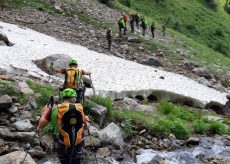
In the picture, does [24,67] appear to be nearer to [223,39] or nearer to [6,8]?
[6,8]

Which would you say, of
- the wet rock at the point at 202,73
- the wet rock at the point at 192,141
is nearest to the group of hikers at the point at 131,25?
the wet rock at the point at 202,73

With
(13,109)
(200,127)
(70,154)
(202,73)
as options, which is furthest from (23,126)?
(202,73)

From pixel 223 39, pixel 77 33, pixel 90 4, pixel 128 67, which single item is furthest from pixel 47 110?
pixel 223 39

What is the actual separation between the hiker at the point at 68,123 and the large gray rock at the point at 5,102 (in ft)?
15.3

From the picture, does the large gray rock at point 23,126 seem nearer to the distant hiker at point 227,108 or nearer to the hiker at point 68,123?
the hiker at point 68,123

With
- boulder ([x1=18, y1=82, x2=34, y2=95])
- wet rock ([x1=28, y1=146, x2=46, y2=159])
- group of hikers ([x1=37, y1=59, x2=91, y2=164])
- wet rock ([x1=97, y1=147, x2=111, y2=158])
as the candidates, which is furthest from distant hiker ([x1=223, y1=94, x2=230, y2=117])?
group of hikers ([x1=37, y1=59, x2=91, y2=164])

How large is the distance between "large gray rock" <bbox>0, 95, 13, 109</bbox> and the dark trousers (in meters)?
4.72

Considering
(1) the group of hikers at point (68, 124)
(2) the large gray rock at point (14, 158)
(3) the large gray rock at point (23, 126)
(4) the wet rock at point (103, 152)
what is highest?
(1) the group of hikers at point (68, 124)

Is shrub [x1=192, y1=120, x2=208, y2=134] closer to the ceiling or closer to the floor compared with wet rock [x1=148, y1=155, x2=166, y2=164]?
closer to the floor

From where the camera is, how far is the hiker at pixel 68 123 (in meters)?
8.55

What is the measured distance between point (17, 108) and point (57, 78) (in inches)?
246

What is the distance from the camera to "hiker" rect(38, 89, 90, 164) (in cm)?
855

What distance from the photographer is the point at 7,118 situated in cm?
1287

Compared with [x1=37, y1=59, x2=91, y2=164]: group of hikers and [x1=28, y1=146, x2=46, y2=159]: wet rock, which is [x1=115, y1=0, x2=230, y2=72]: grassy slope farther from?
[x1=37, y1=59, x2=91, y2=164]: group of hikers
